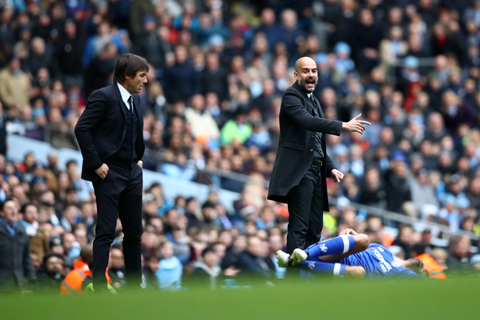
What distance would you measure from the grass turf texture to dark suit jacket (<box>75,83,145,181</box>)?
166 cm

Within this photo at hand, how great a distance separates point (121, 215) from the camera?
22.3ft

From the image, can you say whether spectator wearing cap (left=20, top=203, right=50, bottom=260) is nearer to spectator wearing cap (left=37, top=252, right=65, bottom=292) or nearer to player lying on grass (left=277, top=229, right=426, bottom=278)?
spectator wearing cap (left=37, top=252, right=65, bottom=292)

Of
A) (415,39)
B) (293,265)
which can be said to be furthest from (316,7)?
(293,265)

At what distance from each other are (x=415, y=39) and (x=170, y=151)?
7.25m

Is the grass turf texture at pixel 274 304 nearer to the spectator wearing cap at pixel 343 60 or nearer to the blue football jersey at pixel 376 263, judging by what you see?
the blue football jersey at pixel 376 263

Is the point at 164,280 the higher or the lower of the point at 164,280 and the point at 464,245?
the lower

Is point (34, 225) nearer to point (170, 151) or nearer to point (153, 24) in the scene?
point (170, 151)

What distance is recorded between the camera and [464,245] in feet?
39.3

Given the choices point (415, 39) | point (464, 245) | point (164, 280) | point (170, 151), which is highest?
point (415, 39)

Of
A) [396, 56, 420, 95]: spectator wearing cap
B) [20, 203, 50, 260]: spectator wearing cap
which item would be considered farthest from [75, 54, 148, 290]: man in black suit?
[396, 56, 420, 95]: spectator wearing cap

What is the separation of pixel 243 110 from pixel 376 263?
29.6 ft

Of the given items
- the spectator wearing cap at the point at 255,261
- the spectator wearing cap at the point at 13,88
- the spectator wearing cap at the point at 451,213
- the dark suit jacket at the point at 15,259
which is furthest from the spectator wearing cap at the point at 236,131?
the dark suit jacket at the point at 15,259

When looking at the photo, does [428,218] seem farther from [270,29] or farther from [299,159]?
[299,159]

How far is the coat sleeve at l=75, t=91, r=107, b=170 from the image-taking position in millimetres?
6484
